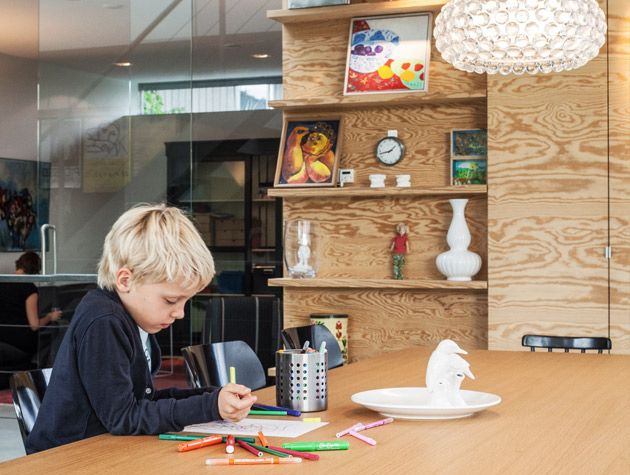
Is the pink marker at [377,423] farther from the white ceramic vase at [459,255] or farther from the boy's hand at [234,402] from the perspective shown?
the white ceramic vase at [459,255]

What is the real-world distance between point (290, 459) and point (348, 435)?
245mm

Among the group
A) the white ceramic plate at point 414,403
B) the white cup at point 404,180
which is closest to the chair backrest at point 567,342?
the white cup at point 404,180

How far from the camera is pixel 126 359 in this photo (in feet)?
5.84

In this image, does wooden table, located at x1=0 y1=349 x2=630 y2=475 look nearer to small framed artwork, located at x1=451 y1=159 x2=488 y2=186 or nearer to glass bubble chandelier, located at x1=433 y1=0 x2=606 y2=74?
glass bubble chandelier, located at x1=433 y1=0 x2=606 y2=74

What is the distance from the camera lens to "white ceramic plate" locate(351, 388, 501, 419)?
1.89 metres

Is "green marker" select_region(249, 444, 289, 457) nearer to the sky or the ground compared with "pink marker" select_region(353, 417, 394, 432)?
nearer to the sky

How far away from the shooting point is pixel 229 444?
5.27 ft

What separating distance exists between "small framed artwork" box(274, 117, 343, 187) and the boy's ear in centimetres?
289

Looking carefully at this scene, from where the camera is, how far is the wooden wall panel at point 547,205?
430 cm

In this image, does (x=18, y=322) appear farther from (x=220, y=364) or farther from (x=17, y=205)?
(x=220, y=364)

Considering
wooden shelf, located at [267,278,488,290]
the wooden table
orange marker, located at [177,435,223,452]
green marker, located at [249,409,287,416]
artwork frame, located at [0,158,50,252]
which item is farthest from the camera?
artwork frame, located at [0,158,50,252]

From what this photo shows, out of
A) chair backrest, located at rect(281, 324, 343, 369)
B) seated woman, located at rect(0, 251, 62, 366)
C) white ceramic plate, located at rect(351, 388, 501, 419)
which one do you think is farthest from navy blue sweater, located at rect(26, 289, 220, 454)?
seated woman, located at rect(0, 251, 62, 366)

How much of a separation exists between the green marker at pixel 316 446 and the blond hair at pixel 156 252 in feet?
1.29

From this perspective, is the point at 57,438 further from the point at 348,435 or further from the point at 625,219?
the point at 625,219
